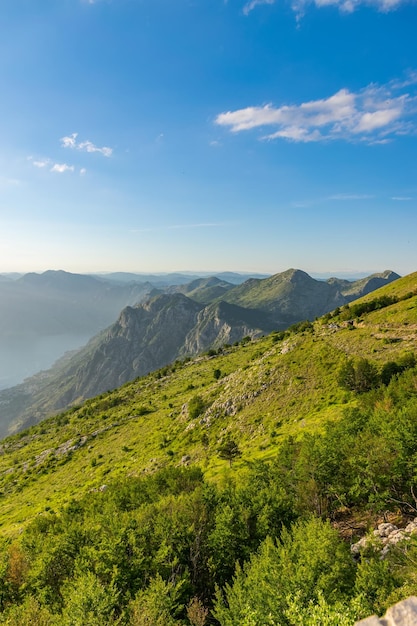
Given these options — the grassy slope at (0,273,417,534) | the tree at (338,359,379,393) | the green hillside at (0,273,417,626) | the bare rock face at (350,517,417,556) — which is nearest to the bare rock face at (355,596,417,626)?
the green hillside at (0,273,417,626)

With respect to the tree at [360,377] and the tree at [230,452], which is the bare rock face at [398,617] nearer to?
the tree at [230,452]

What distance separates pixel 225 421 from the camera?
69250 mm

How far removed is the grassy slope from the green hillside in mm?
426

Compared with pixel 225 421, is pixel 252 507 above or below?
above

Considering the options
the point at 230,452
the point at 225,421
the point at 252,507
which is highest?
the point at 252,507

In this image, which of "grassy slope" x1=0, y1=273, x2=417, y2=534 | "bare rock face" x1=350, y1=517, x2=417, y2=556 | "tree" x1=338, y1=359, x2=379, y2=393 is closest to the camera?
"bare rock face" x1=350, y1=517, x2=417, y2=556

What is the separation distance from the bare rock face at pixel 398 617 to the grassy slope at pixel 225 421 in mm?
42024

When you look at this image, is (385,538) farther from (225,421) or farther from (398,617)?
(225,421)

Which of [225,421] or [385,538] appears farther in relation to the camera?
[225,421]

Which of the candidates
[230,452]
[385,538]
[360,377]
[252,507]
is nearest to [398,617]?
[385,538]

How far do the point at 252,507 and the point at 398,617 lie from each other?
23352mm

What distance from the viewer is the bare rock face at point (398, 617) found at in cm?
904

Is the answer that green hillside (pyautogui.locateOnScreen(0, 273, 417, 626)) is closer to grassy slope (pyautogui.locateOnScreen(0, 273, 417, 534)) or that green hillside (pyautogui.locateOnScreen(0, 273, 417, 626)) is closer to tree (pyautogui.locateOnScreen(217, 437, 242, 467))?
tree (pyautogui.locateOnScreen(217, 437, 242, 467))

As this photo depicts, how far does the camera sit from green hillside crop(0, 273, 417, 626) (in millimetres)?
19016
